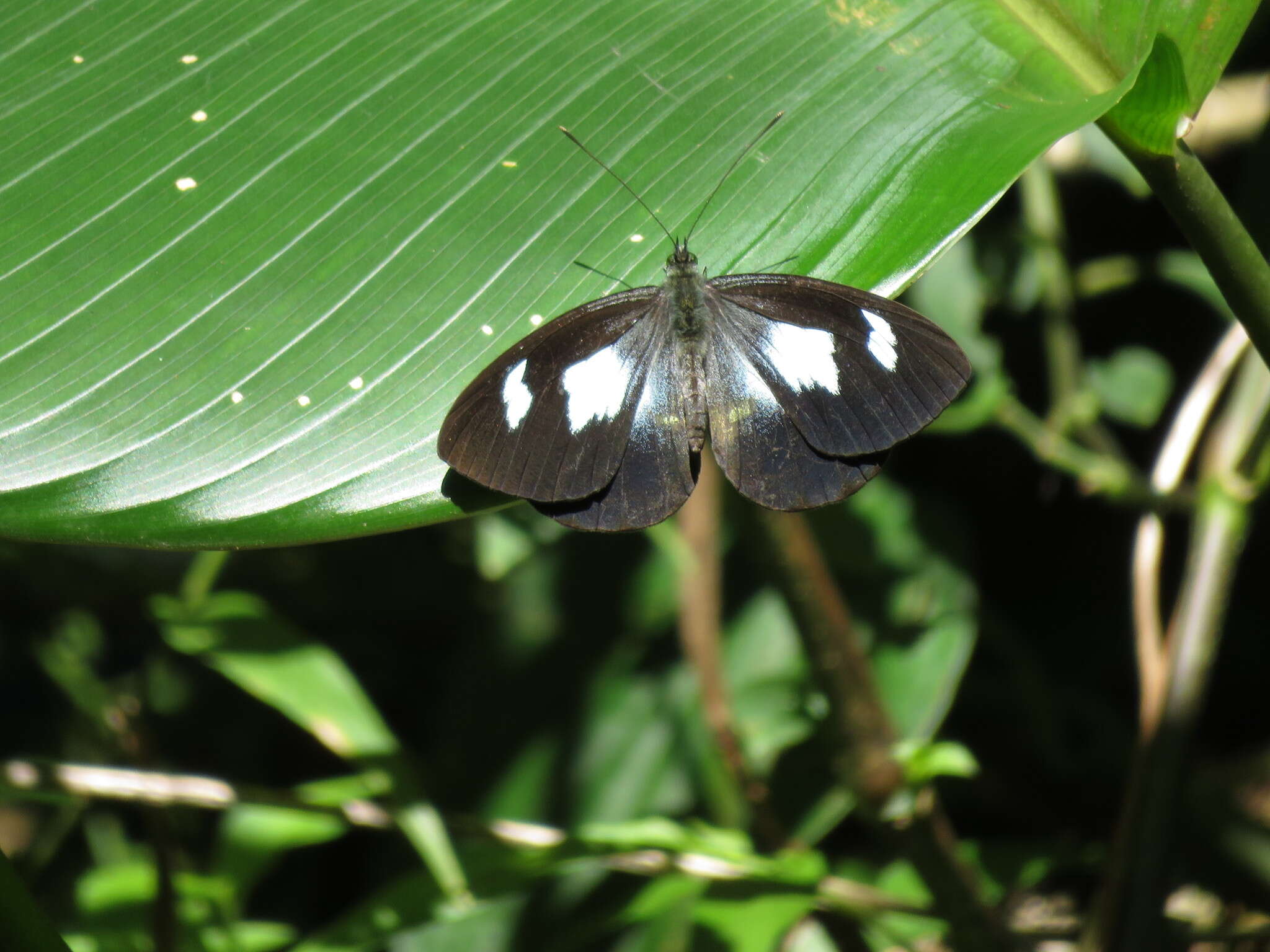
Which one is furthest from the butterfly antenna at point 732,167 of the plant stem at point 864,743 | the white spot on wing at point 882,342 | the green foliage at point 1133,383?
the green foliage at point 1133,383

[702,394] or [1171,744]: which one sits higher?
[702,394]

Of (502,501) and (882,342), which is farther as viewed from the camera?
(882,342)

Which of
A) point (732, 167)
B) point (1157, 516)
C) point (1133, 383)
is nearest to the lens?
point (732, 167)

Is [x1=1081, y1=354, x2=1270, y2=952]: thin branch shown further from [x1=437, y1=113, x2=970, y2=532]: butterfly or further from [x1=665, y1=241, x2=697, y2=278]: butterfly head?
[x1=665, y1=241, x2=697, y2=278]: butterfly head

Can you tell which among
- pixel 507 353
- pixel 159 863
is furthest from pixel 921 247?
pixel 159 863

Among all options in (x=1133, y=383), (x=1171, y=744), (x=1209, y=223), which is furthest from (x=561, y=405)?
(x=1133, y=383)

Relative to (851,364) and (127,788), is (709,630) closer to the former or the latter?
(851,364)

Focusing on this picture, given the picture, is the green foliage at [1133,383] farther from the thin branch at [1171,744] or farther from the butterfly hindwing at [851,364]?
the butterfly hindwing at [851,364]
